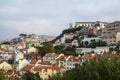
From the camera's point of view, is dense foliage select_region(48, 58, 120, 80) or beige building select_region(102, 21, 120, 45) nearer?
dense foliage select_region(48, 58, 120, 80)

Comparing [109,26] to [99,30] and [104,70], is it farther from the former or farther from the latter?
[104,70]

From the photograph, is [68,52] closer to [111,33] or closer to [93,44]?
[93,44]

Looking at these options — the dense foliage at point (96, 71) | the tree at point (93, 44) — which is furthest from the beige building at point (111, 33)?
the dense foliage at point (96, 71)

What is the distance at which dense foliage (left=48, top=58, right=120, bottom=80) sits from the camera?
17.6 meters

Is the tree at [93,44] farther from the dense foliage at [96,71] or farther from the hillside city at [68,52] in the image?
the dense foliage at [96,71]

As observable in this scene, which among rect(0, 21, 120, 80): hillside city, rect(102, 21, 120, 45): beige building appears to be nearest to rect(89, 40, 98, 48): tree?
rect(0, 21, 120, 80): hillside city

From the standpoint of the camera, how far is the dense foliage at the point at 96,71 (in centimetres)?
1756

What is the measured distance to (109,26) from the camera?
86.7 m

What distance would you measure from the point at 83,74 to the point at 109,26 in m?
69.1

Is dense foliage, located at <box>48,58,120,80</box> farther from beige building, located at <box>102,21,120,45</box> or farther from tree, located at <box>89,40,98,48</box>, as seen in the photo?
beige building, located at <box>102,21,120,45</box>

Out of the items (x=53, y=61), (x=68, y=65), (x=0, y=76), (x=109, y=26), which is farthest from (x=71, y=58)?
(x=0, y=76)

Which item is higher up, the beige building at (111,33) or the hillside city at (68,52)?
the beige building at (111,33)

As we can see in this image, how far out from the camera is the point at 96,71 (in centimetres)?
1798

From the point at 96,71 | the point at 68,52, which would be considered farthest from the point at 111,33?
the point at 96,71
